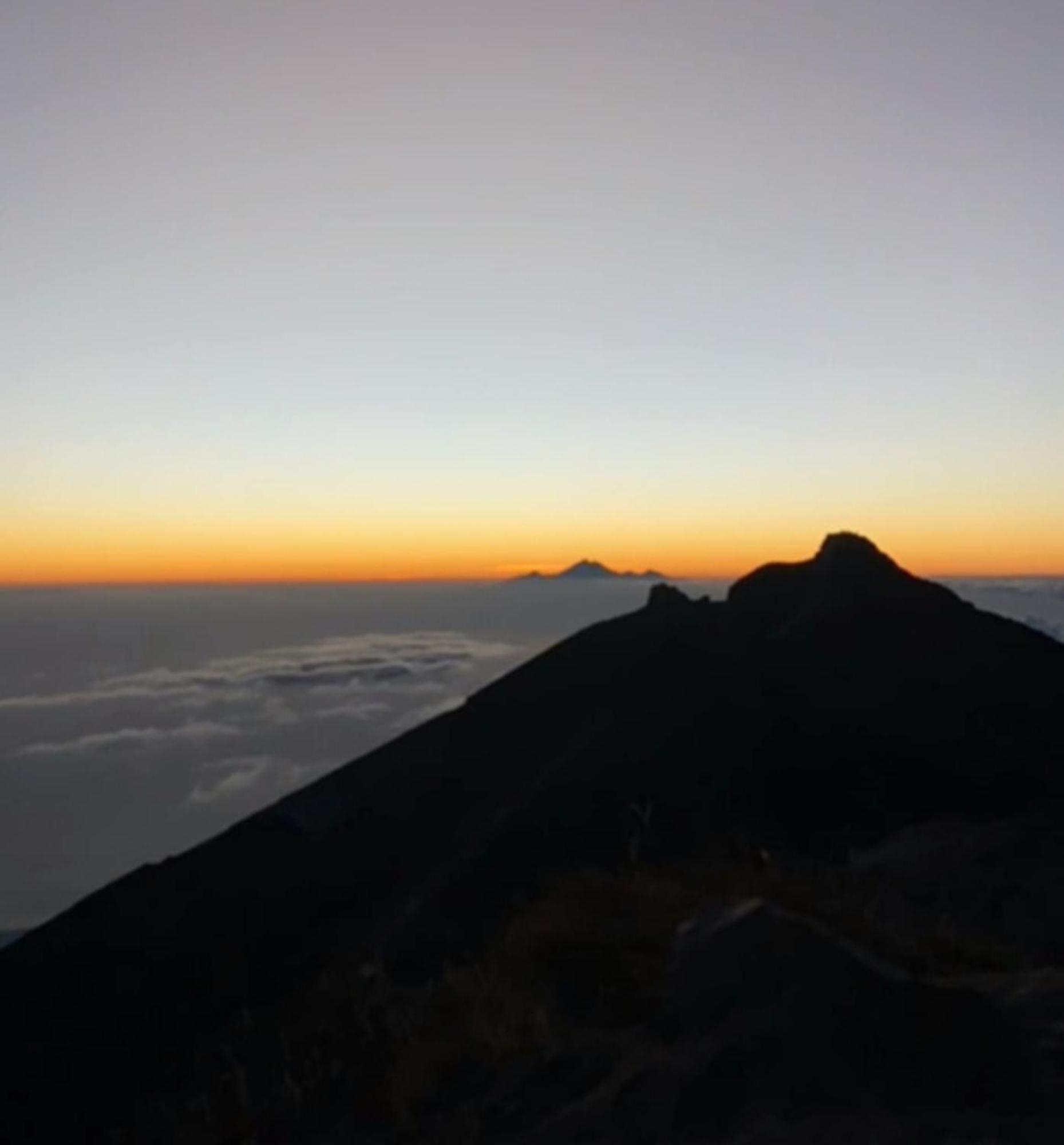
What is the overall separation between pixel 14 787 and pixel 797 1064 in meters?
130

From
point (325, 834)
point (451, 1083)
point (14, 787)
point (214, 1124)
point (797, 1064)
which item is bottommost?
point (14, 787)

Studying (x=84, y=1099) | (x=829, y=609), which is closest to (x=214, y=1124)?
(x=84, y=1099)

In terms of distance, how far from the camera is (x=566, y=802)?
1859 centimetres

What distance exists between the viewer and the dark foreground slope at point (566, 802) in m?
15.4

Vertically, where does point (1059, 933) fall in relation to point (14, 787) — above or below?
above

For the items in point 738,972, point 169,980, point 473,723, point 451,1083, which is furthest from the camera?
point 473,723

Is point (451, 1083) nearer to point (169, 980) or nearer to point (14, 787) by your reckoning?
point (169, 980)

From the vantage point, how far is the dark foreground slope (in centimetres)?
1535

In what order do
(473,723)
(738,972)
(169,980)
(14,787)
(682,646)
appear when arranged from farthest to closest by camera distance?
(14,787), (473,723), (682,646), (169,980), (738,972)

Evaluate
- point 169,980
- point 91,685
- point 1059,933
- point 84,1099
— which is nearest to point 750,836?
point 1059,933

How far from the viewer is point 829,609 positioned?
21219mm

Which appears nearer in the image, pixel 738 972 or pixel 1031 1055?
pixel 1031 1055

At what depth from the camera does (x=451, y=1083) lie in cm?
523

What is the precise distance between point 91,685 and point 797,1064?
185 meters
